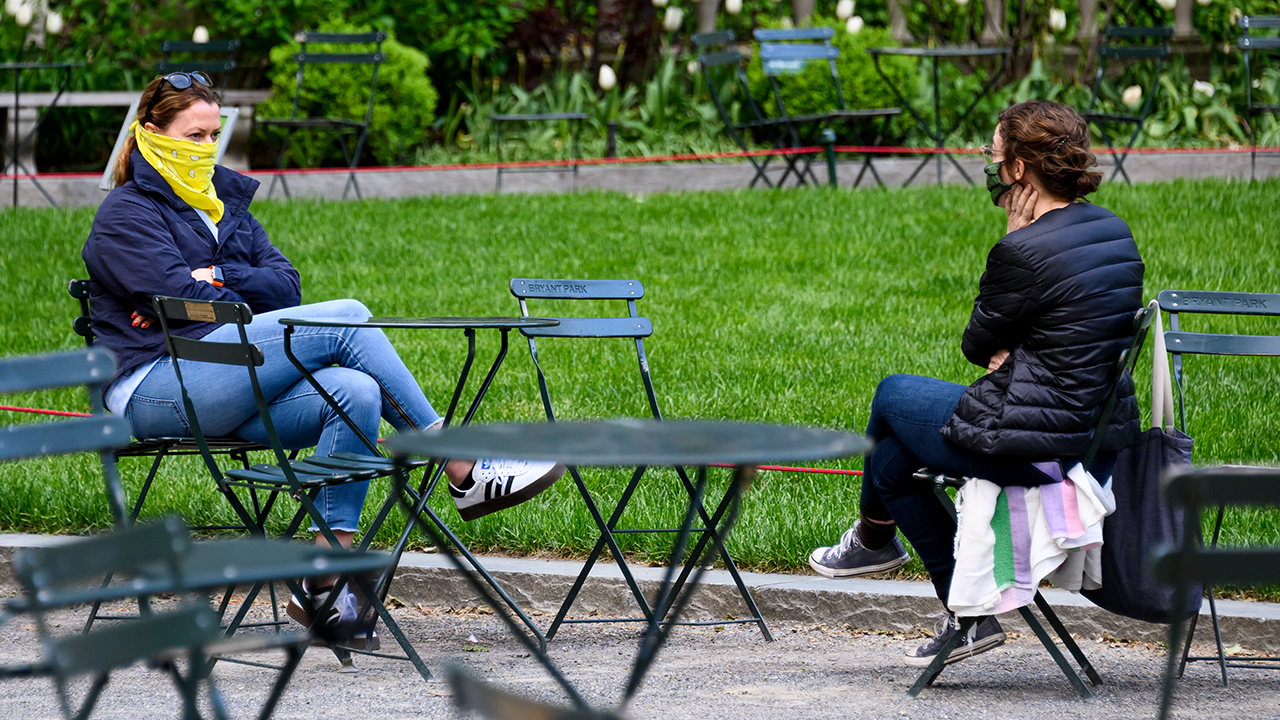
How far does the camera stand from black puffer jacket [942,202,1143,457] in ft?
11.9

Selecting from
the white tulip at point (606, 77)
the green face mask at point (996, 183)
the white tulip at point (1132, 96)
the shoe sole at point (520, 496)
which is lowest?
the shoe sole at point (520, 496)

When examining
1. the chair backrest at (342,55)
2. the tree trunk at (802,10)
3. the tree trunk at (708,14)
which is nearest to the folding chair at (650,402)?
the chair backrest at (342,55)

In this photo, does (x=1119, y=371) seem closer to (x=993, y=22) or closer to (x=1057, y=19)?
(x=1057, y=19)

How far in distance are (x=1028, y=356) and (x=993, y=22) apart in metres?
10.2

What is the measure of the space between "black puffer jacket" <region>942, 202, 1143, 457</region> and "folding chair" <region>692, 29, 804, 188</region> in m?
7.27

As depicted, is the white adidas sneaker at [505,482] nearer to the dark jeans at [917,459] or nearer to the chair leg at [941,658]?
the dark jeans at [917,459]

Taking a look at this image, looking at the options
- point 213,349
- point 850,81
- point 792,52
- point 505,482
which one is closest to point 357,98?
point 792,52

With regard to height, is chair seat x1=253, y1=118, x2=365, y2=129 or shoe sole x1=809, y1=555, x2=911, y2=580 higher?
chair seat x1=253, y1=118, x2=365, y2=129

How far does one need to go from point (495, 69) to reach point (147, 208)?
951cm

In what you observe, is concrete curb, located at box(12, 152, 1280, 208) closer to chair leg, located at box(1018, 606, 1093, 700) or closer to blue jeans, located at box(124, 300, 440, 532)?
blue jeans, located at box(124, 300, 440, 532)

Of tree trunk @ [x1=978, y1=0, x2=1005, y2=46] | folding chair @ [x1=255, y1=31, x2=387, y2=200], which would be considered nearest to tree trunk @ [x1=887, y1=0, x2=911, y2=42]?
tree trunk @ [x1=978, y1=0, x2=1005, y2=46]

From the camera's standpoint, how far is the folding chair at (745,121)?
1127cm

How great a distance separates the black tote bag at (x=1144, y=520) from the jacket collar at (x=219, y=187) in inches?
111

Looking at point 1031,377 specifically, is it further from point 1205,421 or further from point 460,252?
point 460,252
